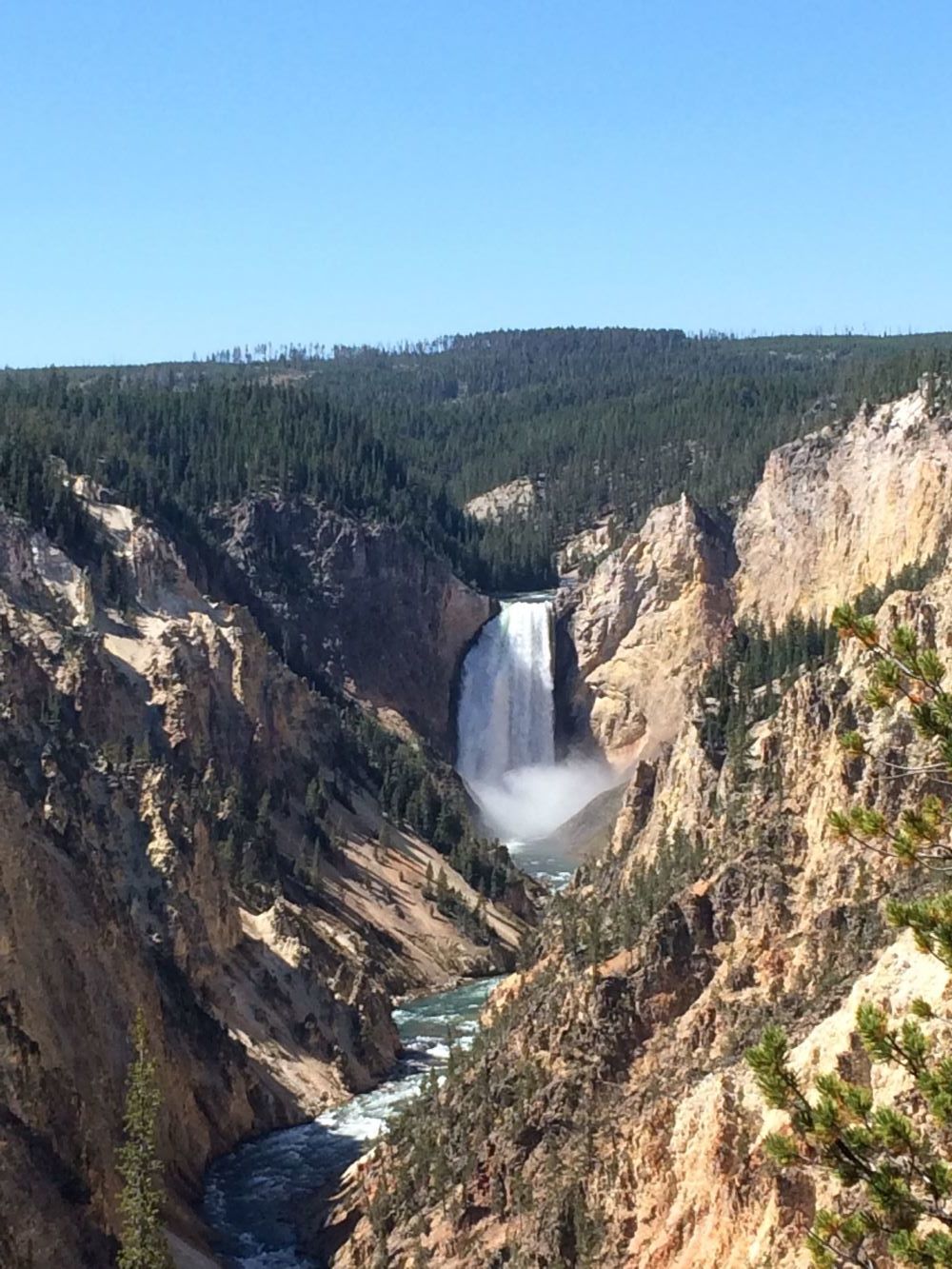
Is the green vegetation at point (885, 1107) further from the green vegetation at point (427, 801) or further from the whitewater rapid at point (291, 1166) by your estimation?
→ the green vegetation at point (427, 801)

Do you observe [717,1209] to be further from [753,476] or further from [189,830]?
[753,476]

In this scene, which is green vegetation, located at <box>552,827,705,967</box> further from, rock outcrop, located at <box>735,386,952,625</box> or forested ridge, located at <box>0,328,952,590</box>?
forested ridge, located at <box>0,328,952,590</box>

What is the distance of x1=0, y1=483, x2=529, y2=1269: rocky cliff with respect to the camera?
4200cm

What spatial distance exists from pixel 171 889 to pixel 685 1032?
26.4 meters

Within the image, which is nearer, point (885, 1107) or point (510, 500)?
point (885, 1107)

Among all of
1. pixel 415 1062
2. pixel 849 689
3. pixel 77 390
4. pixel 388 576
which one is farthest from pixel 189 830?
pixel 77 390

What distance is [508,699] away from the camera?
119m

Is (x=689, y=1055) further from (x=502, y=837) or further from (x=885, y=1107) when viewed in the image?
(x=502, y=837)

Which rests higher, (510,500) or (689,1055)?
(510,500)

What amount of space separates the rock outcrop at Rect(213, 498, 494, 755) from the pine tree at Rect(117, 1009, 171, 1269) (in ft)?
235

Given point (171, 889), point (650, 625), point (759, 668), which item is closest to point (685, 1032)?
Answer: point (171, 889)

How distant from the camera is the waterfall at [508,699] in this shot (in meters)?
117

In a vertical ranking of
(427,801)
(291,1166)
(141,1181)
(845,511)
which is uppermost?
(845,511)

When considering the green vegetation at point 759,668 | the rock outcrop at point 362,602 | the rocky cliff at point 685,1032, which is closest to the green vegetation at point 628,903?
the rocky cliff at point 685,1032
